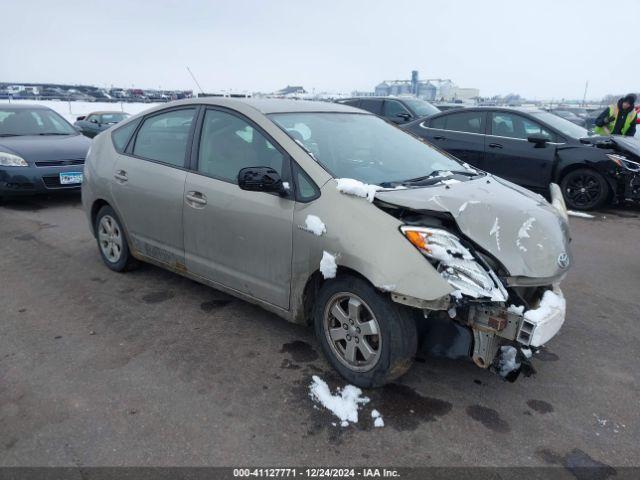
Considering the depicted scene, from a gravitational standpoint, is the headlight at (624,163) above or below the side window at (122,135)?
below

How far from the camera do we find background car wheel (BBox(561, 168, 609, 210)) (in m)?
7.54

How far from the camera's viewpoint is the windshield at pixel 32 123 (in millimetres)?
8352

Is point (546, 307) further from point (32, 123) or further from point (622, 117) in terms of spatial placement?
point (32, 123)

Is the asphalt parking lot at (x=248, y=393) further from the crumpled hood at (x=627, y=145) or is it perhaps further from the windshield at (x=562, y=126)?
the windshield at (x=562, y=126)

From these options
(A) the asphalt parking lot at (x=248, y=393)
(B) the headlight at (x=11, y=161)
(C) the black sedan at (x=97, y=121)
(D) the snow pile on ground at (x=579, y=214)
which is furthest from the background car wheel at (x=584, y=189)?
(C) the black sedan at (x=97, y=121)

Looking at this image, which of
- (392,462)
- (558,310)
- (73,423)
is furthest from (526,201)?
(73,423)

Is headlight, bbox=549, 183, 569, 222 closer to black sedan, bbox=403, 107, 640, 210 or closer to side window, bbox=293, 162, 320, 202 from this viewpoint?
side window, bbox=293, 162, 320, 202

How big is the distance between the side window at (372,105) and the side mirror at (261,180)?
9.12m

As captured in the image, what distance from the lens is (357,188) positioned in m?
2.88

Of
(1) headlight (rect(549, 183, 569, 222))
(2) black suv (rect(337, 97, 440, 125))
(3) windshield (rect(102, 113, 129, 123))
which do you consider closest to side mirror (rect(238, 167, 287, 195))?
(1) headlight (rect(549, 183, 569, 222))

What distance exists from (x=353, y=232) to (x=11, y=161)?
22.0 ft

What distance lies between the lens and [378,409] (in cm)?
276

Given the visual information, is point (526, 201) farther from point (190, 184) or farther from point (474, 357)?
point (190, 184)

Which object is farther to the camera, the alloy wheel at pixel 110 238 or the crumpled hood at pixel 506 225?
the alloy wheel at pixel 110 238
